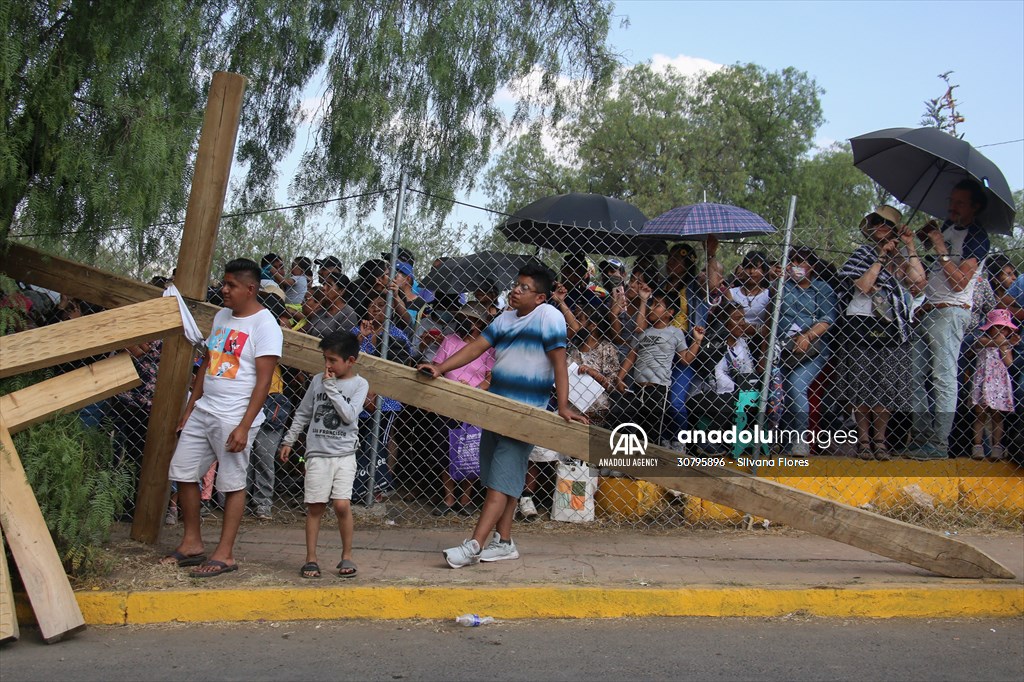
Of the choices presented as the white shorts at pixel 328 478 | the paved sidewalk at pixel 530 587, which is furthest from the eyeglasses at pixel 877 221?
the white shorts at pixel 328 478

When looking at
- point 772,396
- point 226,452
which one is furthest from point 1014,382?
point 226,452

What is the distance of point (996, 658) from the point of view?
4.57 metres

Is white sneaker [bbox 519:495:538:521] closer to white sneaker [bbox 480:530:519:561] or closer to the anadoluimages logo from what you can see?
white sneaker [bbox 480:530:519:561]

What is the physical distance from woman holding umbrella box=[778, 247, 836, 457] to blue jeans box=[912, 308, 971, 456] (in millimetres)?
676

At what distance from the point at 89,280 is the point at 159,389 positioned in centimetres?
81

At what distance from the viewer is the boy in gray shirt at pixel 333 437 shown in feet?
17.2

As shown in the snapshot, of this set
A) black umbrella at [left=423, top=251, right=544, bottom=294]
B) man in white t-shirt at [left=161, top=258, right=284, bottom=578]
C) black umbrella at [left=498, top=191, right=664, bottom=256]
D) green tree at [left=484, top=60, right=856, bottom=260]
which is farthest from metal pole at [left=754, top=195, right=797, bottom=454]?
green tree at [left=484, top=60, right=856, bottom=260]

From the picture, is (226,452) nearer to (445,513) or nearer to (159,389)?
(159,389)

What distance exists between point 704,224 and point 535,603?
3543 mm

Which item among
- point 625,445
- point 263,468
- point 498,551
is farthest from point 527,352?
point 263,468

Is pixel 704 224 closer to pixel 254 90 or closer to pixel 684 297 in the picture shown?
pixel 684 297

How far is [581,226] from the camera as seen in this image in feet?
25.7

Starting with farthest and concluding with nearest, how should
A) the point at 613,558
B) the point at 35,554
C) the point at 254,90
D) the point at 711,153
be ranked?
the point at 711,153 → the point at 254,90 → the point at 613,558 → the point at 35,554

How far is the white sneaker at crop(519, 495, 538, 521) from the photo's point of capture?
7.00 m
